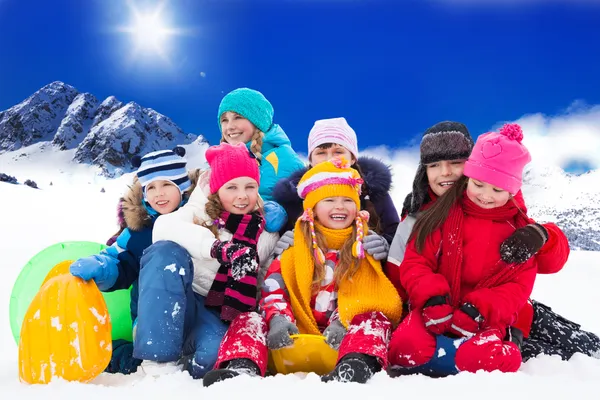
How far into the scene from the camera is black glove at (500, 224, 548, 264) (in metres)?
2.28

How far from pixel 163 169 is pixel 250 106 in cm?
107

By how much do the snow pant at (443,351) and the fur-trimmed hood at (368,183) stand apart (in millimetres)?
957

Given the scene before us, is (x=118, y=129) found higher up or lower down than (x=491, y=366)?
higher up

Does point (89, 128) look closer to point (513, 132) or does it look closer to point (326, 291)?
point (326, 291)

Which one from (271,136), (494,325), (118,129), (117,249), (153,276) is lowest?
(494,325)

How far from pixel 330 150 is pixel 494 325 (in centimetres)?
157

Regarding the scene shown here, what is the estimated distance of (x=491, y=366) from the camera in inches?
80.3

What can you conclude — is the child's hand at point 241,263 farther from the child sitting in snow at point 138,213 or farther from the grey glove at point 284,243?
the child sitting in snow at point 138,213

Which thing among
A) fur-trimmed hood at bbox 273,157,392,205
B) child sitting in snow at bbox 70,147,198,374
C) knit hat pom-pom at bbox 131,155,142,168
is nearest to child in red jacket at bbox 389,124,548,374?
fur-trimmed hood at bbox 273,157,392,205

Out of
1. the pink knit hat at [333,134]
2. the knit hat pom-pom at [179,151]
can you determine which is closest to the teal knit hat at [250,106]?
the pink knit hat at [333,134]

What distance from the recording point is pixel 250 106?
3848mm

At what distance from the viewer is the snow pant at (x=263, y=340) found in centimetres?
209

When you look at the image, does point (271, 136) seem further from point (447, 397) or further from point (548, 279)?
point (548, 279)

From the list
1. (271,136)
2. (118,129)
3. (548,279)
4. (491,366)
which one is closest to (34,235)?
(271,136)
